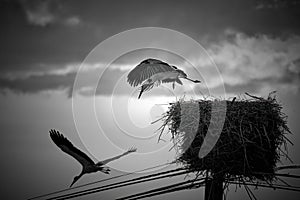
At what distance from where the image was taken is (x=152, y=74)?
5.84m

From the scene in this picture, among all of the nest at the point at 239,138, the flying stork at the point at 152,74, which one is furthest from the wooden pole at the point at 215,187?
the flying stork at the point at 152,74

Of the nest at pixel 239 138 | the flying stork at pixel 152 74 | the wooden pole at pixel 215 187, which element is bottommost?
the wooden pole at pixel 215 187

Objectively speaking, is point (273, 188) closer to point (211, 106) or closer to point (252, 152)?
point (252, 152)

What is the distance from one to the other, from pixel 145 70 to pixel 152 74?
138mm

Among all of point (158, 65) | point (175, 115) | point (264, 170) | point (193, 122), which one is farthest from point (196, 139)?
point (158, 65)

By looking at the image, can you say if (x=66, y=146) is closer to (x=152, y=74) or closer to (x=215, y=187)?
(x=152, y=74)

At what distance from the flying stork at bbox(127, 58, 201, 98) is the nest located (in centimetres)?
154

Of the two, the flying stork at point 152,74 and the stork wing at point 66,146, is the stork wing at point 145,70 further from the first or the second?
the stork wing at point 66,146

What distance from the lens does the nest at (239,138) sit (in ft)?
11.8

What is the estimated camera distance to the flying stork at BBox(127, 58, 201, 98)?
5488mm

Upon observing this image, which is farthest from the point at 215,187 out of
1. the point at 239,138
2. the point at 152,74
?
the point at 152,74

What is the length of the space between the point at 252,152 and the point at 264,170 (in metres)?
0.28

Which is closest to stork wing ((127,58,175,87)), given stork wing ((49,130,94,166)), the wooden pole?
stork wing ((49,130,94,166))

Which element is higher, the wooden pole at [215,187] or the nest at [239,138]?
the nest at [239,138]
